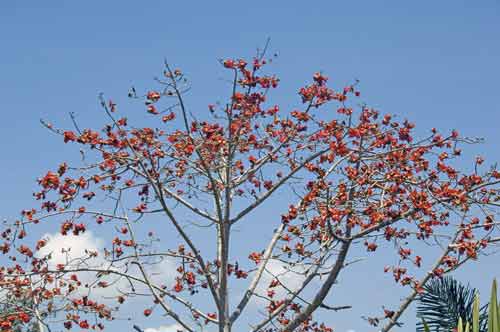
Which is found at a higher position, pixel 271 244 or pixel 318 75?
pixel 318 75

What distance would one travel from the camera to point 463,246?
8.51 m

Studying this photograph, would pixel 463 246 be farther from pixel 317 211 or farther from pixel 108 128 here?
pixel 108 128

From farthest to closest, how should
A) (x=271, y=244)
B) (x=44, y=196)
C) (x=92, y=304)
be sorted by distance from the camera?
(x=92, y=304)
(x=271, y=244)
(x=44, y=196)

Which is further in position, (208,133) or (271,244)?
(271,244)

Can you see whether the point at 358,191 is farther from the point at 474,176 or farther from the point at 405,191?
the point at 474,176

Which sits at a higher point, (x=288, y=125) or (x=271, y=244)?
(x=288, y=125)

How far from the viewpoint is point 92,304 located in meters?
9.70

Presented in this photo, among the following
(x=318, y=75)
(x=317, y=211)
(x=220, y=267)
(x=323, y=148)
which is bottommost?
(x=220, y=267)

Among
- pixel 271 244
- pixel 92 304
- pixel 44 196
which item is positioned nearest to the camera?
pixel 44 196

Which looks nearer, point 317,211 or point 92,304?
point 317,211

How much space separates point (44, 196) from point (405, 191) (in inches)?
153

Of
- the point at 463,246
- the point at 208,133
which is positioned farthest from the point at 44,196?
the point at 463,246

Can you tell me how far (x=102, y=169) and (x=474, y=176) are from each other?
4116mm

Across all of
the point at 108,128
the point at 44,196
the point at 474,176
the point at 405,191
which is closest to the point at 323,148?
the point at 405,191
